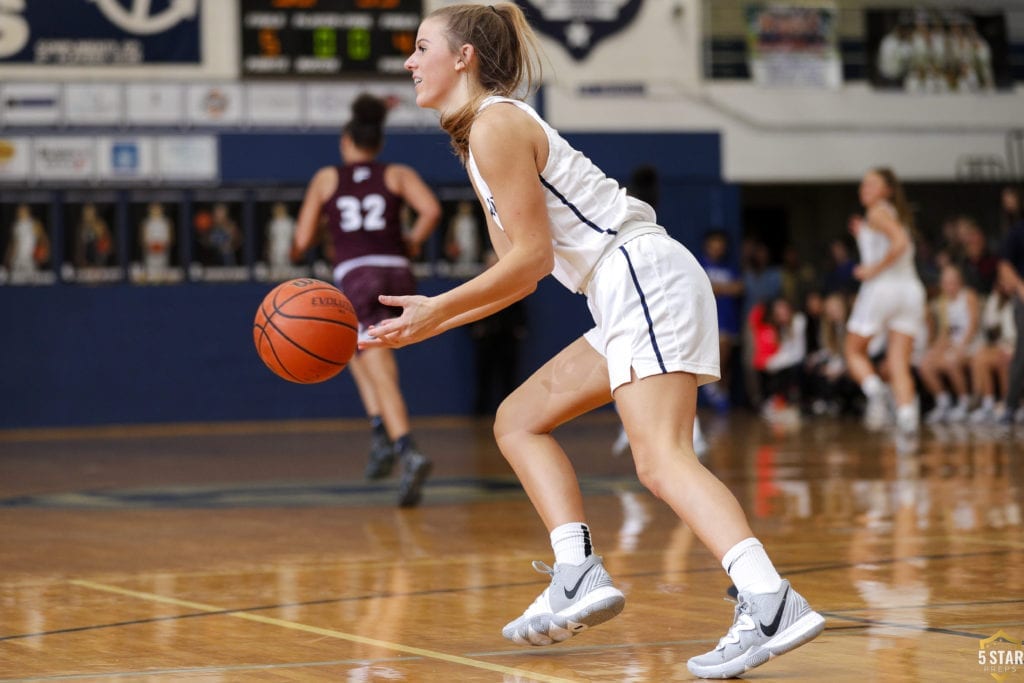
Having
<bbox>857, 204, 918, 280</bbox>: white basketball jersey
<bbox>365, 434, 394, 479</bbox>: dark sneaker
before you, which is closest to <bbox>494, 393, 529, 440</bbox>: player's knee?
<bbox>365, 434, 394, 479</bbox>: dark sneaker

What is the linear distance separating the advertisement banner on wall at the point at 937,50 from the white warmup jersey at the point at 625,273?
48.6 feet

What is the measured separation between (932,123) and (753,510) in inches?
485

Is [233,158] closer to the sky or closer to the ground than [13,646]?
closer to the sky

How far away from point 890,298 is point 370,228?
440cm

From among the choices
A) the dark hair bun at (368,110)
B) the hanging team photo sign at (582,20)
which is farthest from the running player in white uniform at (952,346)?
the dark hair bun at (368,110)

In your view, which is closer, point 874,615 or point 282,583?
point 874,615

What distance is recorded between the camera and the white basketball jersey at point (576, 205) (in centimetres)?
352

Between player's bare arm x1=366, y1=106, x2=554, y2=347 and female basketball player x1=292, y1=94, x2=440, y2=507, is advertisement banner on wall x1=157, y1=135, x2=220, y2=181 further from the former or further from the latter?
player's bare arm x1=366, y1=106, x2=554, y2=347

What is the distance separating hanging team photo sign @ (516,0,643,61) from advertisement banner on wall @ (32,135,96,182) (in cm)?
496

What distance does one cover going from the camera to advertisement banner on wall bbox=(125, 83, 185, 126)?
1588 centimetres

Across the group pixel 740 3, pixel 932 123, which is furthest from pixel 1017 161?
pixel 740 3

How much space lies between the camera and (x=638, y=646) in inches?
143

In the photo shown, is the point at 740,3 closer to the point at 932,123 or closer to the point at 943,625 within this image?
the point at 932,123

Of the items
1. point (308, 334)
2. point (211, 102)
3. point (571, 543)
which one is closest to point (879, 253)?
point (308, 334)
